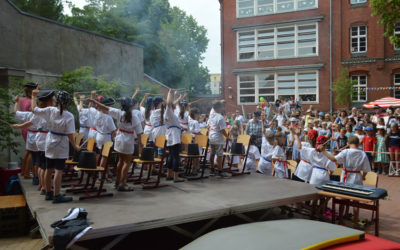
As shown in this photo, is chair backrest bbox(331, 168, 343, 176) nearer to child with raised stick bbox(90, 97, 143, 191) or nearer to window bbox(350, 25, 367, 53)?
child with raised stick bbox(90, 97, 143, 191)

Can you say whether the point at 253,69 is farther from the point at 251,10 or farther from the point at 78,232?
the point at 78,232

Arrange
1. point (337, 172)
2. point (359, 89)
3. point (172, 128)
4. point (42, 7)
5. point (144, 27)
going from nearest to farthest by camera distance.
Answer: point (337, 172) → point (172, 128) → point (359, 89) → point (42, 7) → point (144, 27)

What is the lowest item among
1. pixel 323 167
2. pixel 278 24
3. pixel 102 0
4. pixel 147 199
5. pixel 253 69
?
pixel 147 199

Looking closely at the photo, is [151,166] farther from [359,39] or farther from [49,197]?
[359,39]

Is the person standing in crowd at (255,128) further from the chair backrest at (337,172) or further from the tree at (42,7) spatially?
the tree at (42,7)

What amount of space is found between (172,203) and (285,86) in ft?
68.2

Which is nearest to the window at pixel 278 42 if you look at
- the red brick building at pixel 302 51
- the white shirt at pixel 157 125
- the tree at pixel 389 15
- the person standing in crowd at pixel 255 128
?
the red brick building at pixel 302 51

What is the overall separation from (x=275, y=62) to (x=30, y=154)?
20.4 m

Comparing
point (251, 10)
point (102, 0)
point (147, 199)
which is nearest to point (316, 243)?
point (147, 199)

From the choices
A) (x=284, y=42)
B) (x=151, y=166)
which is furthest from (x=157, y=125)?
(x=284, y=42)

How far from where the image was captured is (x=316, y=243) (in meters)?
2.15

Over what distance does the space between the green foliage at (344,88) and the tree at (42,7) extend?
23.4m

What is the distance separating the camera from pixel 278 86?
973 inches

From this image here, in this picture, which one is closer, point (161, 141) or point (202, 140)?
point (161, 141)
